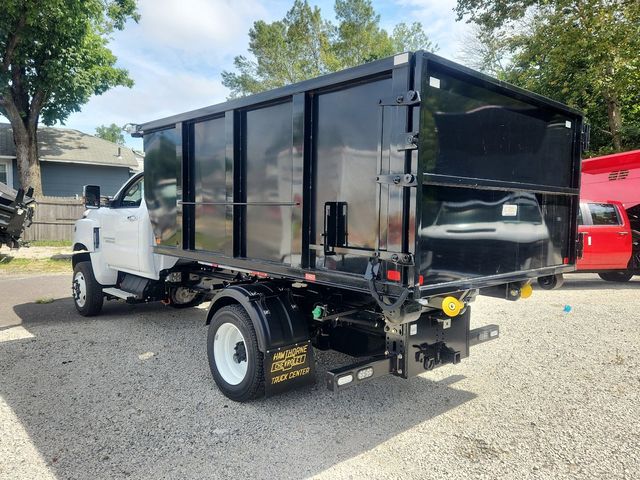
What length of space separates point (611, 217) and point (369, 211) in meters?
9.29

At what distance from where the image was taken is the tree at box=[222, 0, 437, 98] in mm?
31312

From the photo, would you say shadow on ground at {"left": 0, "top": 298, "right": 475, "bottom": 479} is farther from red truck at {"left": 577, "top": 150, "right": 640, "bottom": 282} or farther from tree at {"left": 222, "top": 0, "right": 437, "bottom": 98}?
tree at {"left": 222, "top": 0, "right": 437, "bottom": 98}

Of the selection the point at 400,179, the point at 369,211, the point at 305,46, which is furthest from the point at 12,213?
the point at 305,46

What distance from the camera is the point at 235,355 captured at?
435cm

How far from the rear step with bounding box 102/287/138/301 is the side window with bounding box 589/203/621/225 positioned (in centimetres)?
930

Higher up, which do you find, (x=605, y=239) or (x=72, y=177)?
(x=72, y=177)

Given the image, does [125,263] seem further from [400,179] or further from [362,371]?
[400,179]

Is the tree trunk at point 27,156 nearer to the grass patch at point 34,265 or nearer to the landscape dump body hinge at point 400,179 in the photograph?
the grass patch at point 34,265

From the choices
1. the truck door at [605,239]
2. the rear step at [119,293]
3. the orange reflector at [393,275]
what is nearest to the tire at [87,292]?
the rear step at [119,293]

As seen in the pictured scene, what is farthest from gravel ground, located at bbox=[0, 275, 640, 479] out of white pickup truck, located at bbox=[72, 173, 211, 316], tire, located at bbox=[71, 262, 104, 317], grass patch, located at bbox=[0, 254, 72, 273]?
grass patch, located at bbox=[0, 254, 72, 273]

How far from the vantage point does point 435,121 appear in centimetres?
317

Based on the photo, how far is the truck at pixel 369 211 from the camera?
10.3 feet

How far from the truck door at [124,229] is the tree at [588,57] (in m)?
14.0

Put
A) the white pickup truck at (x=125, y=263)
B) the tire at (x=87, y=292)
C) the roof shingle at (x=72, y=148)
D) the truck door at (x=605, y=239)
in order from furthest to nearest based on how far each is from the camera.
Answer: the roof shingle at (x=72, y=148) → the truck door at (x=605, y=239) → the tire at (x=87, y=292) → the white pickup truck at (x=125, y=263)
